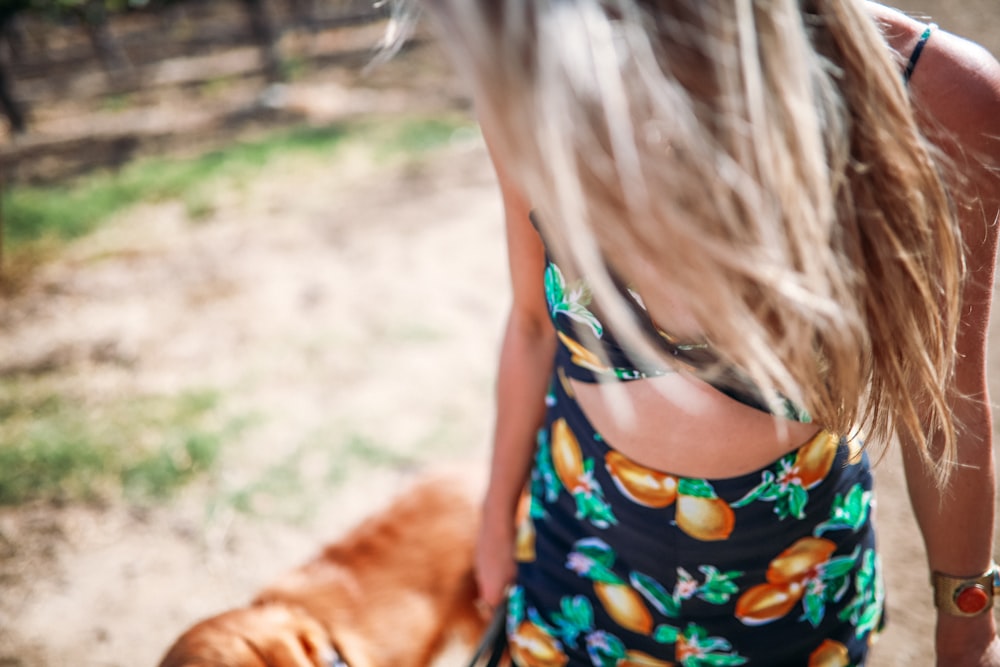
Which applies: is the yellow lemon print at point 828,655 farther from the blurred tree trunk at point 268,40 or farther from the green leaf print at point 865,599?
the blurred tree trunk at point 268,40

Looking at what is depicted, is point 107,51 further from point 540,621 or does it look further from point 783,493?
point 783,493

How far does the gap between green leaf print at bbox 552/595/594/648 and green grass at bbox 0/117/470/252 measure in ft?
15.9

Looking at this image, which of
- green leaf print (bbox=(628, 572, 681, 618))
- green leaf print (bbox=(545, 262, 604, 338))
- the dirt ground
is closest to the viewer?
green leaf print (bbox=(545, 262, 604, 338))

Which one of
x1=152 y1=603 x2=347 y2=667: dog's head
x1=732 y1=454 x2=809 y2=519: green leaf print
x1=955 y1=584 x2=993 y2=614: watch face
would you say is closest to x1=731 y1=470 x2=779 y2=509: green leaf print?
x1=732 y1=454 x2=809 y2=519: green leaf print

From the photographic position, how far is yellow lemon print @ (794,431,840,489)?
87cm

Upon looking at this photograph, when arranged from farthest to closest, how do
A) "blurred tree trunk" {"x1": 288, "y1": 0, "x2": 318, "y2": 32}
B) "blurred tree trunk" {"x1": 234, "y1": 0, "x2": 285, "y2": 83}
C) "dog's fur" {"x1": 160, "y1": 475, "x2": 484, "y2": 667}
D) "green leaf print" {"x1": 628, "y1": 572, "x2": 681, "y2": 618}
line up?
1. "blurred tree trunk" {"x1": 288, "y1": 0, "x2": 318, "y2": 32}
2. "blurred tree trunk" {"x1": 234, "y1": 0, "x2": 285, "y2": 83}
3. "dog's fur" {"x1": 160, "y1": 475, "x2": 484, "y2": 667}
4. "green leaf print" {"x1": 628, "y1": 572, "x2": 681, "y2": 618}

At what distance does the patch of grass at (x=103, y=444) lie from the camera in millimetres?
2725

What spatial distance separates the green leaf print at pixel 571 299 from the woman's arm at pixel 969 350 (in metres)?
0.44

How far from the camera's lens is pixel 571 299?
86 cm

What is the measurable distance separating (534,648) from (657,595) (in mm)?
254

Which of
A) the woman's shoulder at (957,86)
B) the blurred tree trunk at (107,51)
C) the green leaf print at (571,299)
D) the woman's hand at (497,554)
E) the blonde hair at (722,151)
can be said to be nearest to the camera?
the blonde hair at (722,151)

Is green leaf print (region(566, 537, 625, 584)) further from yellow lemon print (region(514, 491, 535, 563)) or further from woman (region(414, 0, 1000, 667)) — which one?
yellow lemon print (region(514, 491, 535, 563))

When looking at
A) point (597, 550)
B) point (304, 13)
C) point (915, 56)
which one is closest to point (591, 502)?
point (597, 550)

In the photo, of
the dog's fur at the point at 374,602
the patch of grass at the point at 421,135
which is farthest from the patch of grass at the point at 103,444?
the patch of grass at the point at 421,135
